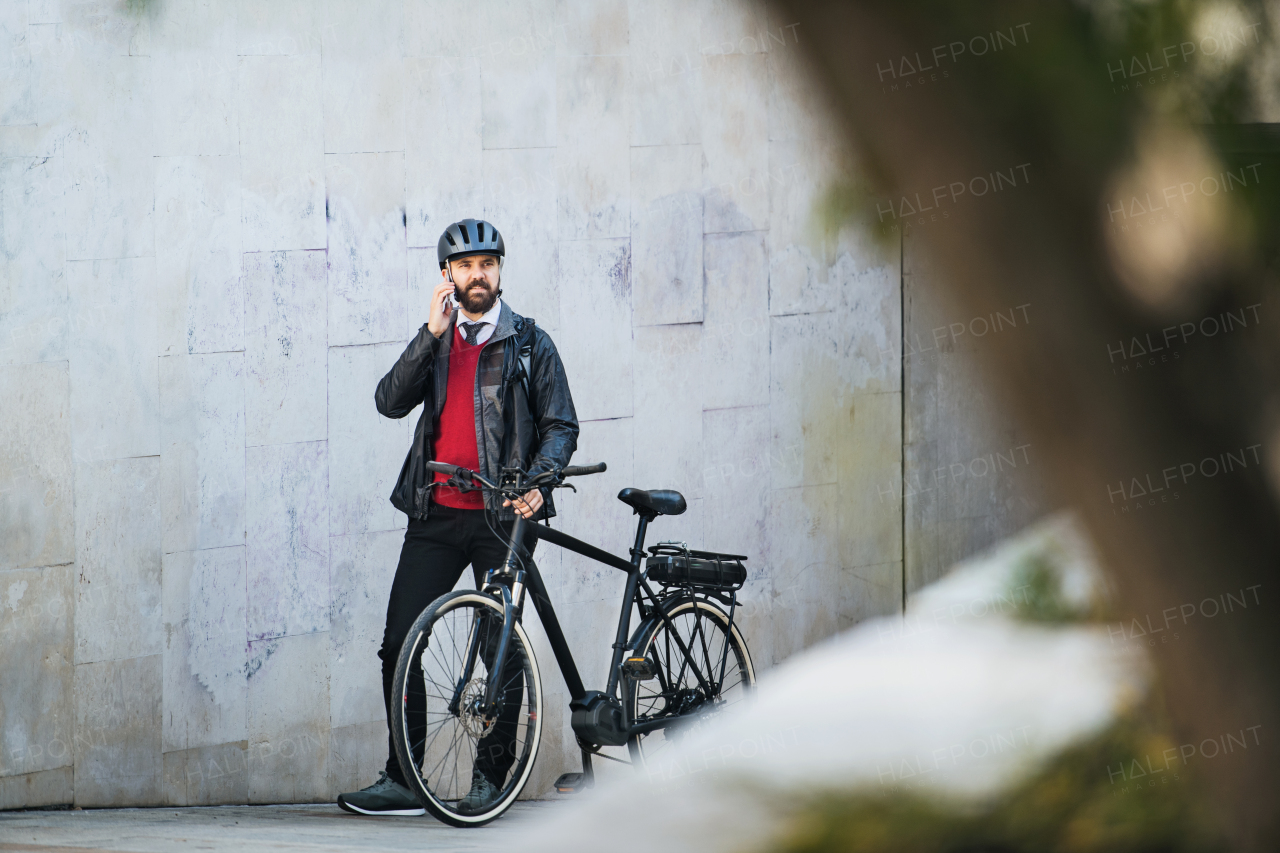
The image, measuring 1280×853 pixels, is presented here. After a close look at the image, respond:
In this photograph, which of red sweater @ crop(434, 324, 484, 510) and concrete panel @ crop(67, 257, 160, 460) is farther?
concrete panel @ crop(67, 257, 160, 460)

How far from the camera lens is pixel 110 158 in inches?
225

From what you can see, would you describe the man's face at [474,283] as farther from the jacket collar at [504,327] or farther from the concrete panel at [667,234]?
the concrete panel at [667,234]

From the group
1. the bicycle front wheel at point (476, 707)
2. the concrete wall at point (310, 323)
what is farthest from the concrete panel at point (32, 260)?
the bicycle front wheel at point (476, 707)

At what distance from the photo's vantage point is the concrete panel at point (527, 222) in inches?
269

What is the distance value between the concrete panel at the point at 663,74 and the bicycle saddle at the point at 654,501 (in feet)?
7.98

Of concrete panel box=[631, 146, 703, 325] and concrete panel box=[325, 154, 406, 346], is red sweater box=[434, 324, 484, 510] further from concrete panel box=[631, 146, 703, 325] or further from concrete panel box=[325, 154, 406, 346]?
concrete panel box=[631, 146, 703, 325]

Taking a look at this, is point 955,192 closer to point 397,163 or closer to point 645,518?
point 645,518

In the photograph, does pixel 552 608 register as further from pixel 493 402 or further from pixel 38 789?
pixel 38 789

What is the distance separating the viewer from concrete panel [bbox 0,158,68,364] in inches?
215

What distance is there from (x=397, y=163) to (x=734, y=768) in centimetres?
501

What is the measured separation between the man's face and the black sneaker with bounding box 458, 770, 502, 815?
177cm

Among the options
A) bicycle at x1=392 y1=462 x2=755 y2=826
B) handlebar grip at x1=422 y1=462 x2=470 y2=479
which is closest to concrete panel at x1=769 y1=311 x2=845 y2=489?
bicycle at x1=392 y1=462 x2=755 y2=826

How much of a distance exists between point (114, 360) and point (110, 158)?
0.82 m

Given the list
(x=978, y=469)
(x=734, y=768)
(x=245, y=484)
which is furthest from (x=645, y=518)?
(x=978, y=469)
